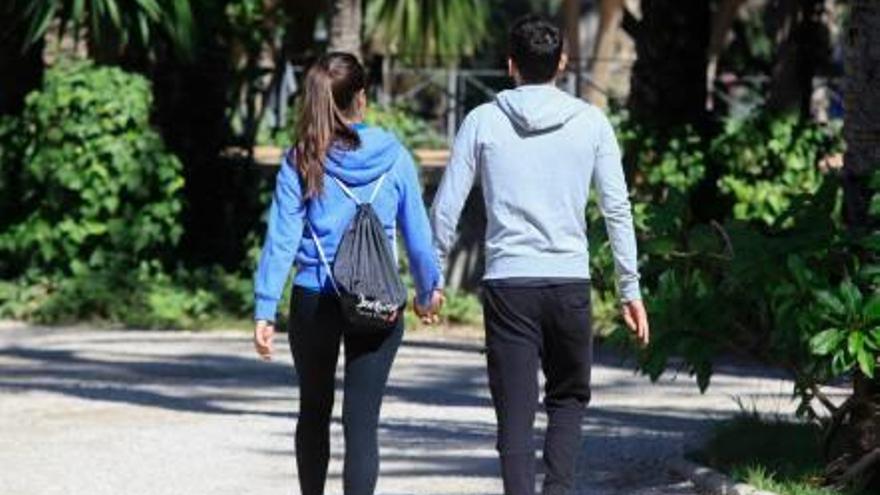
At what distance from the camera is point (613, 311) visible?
49.7ft

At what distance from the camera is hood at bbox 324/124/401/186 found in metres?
6.97

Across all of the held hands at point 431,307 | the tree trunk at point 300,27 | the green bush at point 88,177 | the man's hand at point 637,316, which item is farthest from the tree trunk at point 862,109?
the tree trunk at point 300,27

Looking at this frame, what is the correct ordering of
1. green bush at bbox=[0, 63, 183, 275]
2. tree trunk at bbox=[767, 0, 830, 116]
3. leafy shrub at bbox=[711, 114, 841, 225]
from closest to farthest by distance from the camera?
leafy shrub at bbox=[711, 114, 841, 225] → green bush at bbox=[0, 63, 183, 275] → tree trunk at bbox=[767, 0, 830, 116]

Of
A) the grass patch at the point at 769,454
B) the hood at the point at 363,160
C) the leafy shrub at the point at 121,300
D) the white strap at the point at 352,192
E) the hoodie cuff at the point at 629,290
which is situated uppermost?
the hood at the point at 363,160

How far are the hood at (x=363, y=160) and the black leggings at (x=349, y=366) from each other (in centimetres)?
39

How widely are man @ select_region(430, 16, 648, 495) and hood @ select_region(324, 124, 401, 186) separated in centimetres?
21

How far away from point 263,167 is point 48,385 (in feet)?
20.8

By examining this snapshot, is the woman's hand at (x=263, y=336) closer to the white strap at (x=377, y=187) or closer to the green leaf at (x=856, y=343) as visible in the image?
the white strap at (x=377, y=187)

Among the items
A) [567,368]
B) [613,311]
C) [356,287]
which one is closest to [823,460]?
[567,368]

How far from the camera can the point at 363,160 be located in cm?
699

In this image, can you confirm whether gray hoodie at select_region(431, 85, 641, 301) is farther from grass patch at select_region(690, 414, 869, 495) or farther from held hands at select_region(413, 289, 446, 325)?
grass patch at select_region(690, 414, 869, 495)

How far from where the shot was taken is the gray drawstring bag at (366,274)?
6836 millimetres

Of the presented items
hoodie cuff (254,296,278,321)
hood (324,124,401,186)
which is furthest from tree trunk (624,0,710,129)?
hoodie cuff (254,296,278,321)

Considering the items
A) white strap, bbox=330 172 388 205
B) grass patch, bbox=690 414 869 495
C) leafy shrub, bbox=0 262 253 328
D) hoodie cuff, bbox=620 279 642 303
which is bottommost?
leafy shrub, bbox=0 262 253 328
